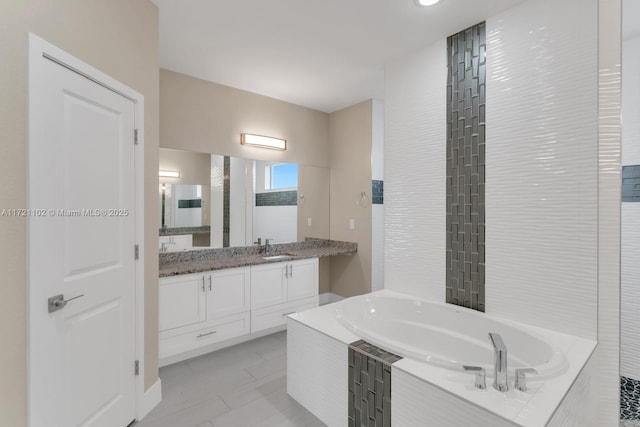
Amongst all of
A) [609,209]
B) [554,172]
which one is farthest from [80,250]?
[609,209]

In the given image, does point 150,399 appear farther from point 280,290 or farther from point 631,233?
point 631,233

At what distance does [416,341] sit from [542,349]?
2.89 ft

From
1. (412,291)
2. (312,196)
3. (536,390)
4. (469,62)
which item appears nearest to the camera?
(536,390)

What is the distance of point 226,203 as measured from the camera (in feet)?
11.3

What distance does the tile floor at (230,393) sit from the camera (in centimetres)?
196

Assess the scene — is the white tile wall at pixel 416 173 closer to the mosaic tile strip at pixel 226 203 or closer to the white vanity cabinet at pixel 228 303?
the white vanity cabinet at pixel 228 303

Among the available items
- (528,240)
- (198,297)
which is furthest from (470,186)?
(198,297)

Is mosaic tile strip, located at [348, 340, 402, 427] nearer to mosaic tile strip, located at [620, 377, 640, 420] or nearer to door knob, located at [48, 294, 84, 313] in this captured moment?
door knob, located at [48, 294, 84, 313]

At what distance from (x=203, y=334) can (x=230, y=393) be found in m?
0.69

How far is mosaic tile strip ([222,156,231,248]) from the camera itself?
342 centimetres

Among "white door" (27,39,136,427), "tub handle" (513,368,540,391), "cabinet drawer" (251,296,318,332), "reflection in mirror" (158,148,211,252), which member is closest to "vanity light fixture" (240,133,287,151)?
"reflection in mirror" (158,148,211,252)

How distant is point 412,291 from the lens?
268 centimetres

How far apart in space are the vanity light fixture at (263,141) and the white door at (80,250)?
1601 mm

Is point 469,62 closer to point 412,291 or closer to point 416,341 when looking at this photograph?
point 412,291
